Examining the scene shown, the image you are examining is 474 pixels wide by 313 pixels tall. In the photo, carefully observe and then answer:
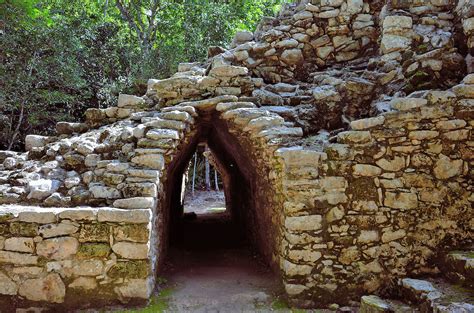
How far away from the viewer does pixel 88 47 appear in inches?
442

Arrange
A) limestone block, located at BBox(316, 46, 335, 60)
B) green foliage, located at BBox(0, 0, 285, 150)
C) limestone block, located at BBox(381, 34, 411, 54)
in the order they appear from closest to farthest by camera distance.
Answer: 1. limestone block, located at BBox(381, 34, 411, 54)
2. limestone block, located at BBox(316, 46, 335, 60)
3. green foliage, located at BBox(0, 0, 285, 150)

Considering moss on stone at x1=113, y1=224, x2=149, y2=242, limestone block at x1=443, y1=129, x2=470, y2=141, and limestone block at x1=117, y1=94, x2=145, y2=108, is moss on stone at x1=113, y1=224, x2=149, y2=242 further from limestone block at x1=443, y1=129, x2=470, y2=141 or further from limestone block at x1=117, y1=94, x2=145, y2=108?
limestone block at x1=443, y1=129, x2=470, y2=141

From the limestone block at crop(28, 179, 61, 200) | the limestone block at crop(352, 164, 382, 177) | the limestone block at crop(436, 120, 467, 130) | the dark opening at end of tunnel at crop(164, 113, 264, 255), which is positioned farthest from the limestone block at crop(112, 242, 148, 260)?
the limestone block at crop(436, 120, 467, 130)

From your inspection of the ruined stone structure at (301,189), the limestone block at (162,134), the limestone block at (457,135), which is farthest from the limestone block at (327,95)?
the limestone block at (162,134)

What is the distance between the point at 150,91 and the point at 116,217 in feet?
8.36

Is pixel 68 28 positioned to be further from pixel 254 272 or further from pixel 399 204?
pixel 399 204

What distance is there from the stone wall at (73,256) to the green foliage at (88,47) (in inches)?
155

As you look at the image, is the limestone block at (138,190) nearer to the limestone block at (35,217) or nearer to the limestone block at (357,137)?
the limestone block at (35,217)

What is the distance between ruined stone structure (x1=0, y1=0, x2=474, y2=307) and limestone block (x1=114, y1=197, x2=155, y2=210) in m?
0.01

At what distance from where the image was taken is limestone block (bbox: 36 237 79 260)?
3.80 metres

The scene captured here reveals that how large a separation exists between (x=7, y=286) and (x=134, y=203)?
168 cm

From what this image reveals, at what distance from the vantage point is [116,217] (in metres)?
3.86

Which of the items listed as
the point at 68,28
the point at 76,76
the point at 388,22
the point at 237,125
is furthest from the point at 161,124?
the point at 68,28

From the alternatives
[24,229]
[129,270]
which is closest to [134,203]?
[129,270]
